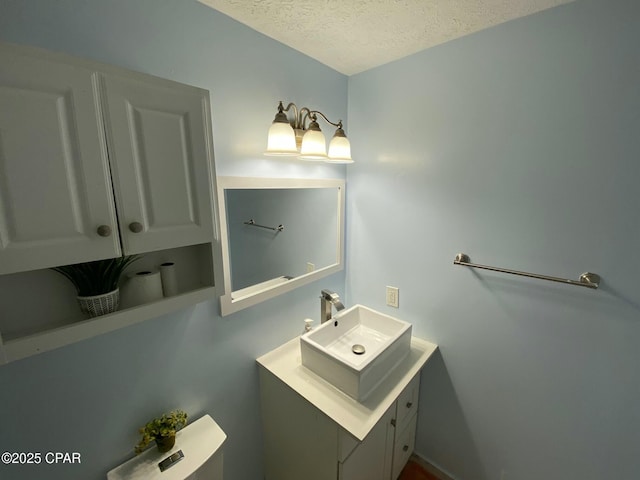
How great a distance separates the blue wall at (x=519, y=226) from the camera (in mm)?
995

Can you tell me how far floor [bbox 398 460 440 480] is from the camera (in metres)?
1.59

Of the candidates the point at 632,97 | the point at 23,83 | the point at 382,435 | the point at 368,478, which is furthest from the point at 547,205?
the point at 23,83

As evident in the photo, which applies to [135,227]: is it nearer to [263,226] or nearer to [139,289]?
[139,289]

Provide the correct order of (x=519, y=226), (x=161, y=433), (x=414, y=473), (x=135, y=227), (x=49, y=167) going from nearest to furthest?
(x=49, y=167)
(x=135, y=227)
(x=161, y=433)
(x=519, y=226)
(x=414, y=473)

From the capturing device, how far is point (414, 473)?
5.29ft

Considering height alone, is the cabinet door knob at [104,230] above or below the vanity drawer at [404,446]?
above

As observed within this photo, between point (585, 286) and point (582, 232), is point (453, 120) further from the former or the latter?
point (585, 286)

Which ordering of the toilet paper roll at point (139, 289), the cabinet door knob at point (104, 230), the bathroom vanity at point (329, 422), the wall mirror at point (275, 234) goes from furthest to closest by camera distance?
1. the wall mirror at point (275, 234)
2. the bathroom vanity at point (329, 422)
3. the toilet paper roll at point (139, 289)
4. the cabinet door knob at point (104, 230)

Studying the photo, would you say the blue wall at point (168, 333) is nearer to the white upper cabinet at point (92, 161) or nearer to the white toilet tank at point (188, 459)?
the white toilet tank at point (188, 459)

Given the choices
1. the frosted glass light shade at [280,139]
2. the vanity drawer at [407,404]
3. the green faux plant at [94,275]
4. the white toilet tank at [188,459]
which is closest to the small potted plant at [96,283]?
the green faux plant at [94,275]

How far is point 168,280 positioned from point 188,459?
0.69 metres

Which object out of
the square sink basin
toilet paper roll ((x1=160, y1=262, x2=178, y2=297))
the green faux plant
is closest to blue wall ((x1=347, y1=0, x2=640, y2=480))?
the square sink basin

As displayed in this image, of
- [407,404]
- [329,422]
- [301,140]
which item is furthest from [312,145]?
[407,404]

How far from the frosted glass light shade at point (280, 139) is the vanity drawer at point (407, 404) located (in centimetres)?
133
